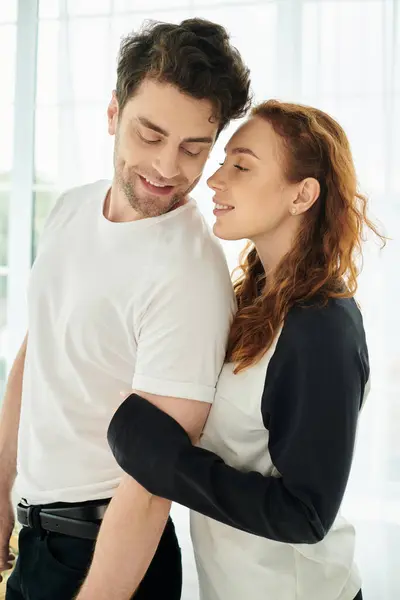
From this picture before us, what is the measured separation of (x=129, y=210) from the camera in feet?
4.63

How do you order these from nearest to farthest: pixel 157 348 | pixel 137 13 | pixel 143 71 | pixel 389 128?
1. pixel 157 348
2. pixel 143 71
3. pixel 389 128
4. pixel 137 13

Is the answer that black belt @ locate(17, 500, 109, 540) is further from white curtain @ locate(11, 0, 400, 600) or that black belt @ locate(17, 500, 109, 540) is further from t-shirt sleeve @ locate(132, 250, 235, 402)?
white curtain @ locate(11, 0, 400, 600)

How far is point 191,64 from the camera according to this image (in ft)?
4.22

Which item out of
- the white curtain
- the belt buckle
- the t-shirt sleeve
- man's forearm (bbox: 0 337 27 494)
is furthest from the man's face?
the white curtain

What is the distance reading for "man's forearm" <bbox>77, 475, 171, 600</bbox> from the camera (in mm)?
1215

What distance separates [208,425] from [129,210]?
0.45 metres

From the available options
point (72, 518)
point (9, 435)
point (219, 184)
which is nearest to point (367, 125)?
point (219, 184)

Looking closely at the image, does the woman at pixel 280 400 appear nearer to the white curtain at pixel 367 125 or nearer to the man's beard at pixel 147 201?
the man's beard at pixel 147 201

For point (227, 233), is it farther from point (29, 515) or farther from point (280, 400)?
point (29, 515)

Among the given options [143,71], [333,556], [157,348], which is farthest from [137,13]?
[333,556]

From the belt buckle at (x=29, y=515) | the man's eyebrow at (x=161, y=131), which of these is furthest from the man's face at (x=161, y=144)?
the belt buckle at (x=29, y=515)

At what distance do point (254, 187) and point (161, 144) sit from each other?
20 centimetres

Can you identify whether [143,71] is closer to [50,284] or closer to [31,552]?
[50,284]

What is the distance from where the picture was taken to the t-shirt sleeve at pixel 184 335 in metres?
1.21
